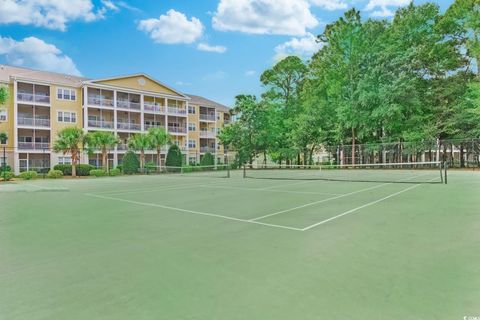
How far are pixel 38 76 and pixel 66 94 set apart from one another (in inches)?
147

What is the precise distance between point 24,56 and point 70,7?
15.9 metres

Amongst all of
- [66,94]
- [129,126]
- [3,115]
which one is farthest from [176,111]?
[3,115]

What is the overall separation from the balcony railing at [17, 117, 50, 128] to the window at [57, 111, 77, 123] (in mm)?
1444

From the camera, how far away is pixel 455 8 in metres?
31.8

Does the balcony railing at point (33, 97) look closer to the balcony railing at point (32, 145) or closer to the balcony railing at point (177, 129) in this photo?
the balcony railing at point (32, 145)

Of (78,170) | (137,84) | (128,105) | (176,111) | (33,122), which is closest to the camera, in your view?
(78,170)

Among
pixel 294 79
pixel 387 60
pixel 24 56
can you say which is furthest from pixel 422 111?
pixel 24 56

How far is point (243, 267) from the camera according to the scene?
3.78 meters

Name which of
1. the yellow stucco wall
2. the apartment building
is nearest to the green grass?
the apartment building

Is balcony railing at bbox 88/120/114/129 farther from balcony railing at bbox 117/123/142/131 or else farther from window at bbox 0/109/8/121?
window at bbox 0/109/8/121

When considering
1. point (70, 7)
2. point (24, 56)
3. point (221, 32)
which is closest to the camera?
point (70, 7)

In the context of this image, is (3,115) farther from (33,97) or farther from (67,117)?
(67,117)

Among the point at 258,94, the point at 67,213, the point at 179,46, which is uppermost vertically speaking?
the point at 179,46

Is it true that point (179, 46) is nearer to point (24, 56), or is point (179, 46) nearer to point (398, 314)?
point (24, 56)
